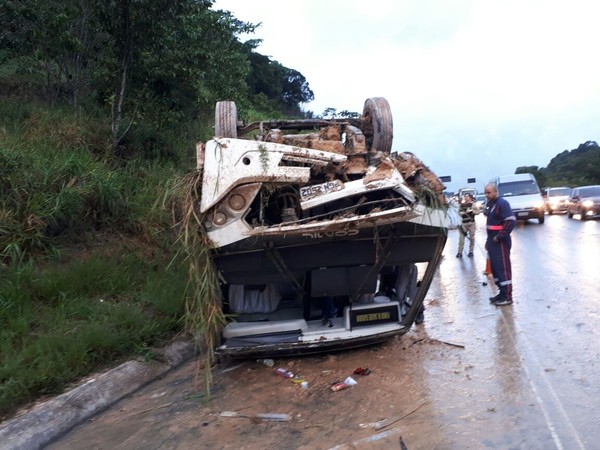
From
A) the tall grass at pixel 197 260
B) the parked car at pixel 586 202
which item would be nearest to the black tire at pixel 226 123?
the tall grass at pixel 197 260

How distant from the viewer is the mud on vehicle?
494 centimetres

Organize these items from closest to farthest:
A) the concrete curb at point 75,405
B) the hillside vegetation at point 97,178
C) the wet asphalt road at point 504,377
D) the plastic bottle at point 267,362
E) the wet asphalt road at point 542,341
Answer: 1. the wet asphalt road at point 504,377
2. the wet asphalt road at point 542,341
3. the concrete curb at point 75,405
4. the hillside vegetation at point 97,178
5. the plastic bottle at point 267,362

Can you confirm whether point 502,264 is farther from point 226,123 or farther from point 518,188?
point 518,188

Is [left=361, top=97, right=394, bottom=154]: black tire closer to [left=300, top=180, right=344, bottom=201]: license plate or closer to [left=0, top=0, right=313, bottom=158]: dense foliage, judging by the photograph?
[left=300, top=180, right=344, bottom=201]: license plate

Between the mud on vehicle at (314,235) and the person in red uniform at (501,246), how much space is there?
238 cm

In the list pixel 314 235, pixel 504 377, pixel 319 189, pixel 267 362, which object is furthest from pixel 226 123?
pixel 504 377

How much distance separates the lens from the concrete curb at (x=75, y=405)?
14.0ft

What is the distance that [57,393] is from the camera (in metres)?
4.84

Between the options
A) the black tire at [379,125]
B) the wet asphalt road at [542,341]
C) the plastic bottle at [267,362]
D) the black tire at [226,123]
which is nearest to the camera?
the wet asphalt road at [542,341]

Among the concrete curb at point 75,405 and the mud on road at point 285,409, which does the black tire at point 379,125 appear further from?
the concrete curb at point 75,405

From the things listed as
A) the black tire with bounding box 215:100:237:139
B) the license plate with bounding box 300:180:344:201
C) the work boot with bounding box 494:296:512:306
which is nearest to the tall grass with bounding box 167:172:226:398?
the license plate with bounding box 300:180:344:201

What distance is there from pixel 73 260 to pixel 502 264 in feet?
18.2

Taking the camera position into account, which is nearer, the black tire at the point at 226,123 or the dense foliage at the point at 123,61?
the black tire at the point at 226,123

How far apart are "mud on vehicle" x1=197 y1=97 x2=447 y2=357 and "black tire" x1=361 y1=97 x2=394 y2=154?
3.98ft
